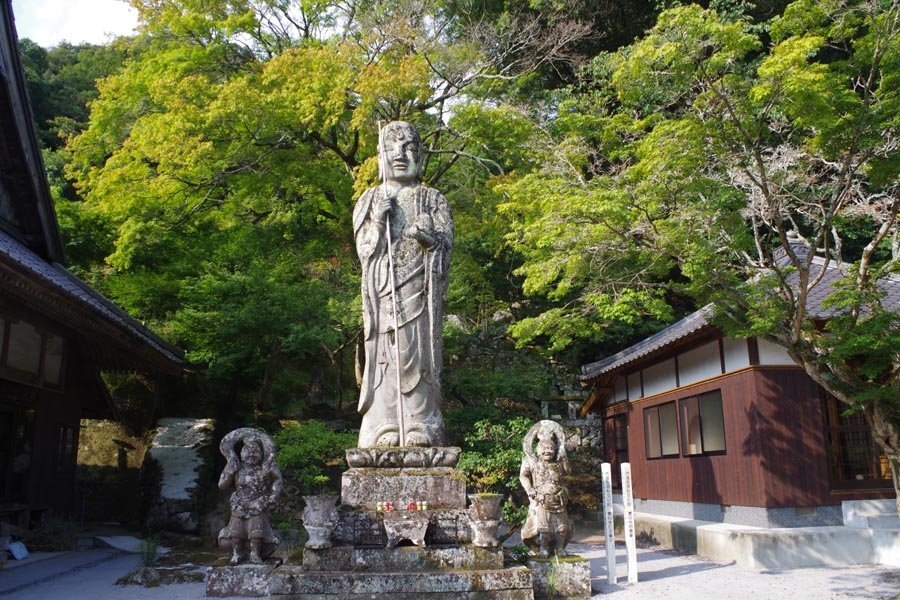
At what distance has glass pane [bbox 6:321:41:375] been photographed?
9938mm

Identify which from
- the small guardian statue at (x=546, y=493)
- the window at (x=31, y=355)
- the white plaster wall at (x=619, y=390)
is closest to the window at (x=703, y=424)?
the white plaster wall at (x=619, y=390)

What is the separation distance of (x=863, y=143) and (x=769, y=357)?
375cm

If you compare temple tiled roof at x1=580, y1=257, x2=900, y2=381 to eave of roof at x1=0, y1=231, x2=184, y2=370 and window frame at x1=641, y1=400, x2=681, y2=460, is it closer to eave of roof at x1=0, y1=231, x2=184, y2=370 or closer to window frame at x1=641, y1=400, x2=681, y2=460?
window frame at x1=641, y1=400, x2=681, y2=460

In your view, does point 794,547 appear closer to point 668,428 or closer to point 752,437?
point 752,437

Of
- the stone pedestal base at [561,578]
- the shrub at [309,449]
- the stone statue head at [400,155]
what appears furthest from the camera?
the shrub at [309,449]

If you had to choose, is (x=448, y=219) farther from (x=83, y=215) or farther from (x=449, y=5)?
(x=449, y=5)

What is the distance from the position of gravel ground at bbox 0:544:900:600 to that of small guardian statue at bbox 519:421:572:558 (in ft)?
2.20

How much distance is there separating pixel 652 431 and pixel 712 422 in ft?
7.57

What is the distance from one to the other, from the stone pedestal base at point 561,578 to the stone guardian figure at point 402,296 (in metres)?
1.60

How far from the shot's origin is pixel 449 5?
61.6 feet

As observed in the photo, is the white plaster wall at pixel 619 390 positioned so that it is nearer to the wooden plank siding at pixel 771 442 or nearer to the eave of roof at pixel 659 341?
the eave of roof at pixel 659 341

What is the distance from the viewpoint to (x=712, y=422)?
12367 mm

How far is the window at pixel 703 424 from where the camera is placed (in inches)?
474

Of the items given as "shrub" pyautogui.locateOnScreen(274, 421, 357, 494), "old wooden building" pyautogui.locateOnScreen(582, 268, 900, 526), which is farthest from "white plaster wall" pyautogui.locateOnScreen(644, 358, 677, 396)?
"shrub" pyautogui.locateOnScreen(274, 421, 357, 494)
